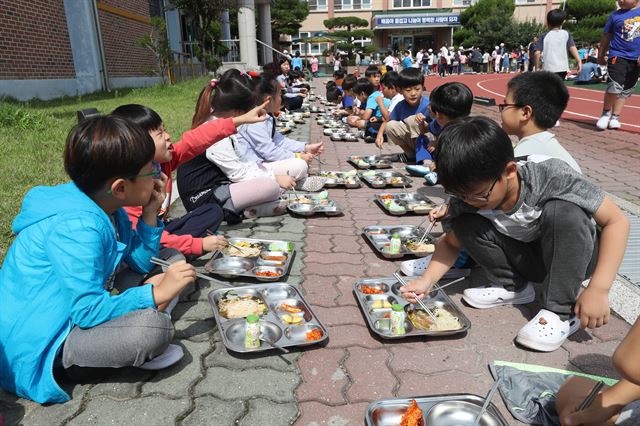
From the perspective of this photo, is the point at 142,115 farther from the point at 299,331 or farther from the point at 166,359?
the point at 299,331

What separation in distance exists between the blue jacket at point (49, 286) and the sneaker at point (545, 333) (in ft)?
5.92

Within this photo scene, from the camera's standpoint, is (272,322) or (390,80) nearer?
(272,322)

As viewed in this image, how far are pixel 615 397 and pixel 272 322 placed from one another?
4.88ft

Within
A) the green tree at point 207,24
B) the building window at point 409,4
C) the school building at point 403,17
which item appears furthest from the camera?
the building window at point 409,4

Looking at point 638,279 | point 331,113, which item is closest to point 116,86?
point 331,113

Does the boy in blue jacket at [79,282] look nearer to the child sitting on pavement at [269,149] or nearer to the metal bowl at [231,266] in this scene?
the metal bowl at [231,266]

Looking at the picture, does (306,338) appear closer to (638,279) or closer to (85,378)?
(85,378)

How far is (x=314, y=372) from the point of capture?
6.54ft

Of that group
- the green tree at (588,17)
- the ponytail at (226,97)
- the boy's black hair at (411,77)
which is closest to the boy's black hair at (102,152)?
the ponytail at (226,97)

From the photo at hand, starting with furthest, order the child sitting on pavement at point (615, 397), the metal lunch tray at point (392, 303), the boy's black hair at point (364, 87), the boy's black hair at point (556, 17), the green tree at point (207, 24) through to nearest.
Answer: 1. the green tree at point (207, 24)
2. the boy's black hair at point (364, 87)
3. the boy's black hair at point (556, 17)
4. the metal lunch tray at point (392, 303)
5. the child sitting on pavement at point (615, 397)

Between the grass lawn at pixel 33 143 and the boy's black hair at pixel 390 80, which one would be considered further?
the boy's black hair at pixel 390 80

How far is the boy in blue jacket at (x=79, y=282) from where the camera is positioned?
1.67 meters

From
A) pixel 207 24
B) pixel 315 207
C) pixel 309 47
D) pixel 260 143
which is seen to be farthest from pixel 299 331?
pixel 309 47

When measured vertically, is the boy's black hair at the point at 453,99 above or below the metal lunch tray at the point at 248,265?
above
